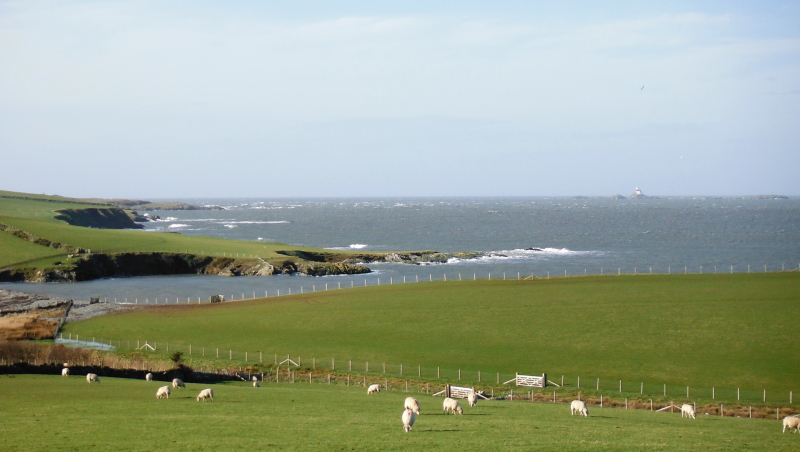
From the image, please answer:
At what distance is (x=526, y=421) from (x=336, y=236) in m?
139

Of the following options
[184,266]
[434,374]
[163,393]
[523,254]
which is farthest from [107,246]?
[163,393]

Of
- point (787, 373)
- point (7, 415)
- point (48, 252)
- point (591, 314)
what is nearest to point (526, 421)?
point (7, 415)

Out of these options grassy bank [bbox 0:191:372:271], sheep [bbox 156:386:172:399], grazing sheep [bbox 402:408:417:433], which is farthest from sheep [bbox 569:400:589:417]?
grassy bank [bbox 0:191:372:271]

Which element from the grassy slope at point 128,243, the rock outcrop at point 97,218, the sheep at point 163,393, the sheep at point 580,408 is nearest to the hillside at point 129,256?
the grassy slope at point 128,243

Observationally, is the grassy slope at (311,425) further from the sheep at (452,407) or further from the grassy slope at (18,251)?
the grassy slope at (18,251)

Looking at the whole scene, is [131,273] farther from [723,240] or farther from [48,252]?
[723,240]

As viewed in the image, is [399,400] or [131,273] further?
[131,273]

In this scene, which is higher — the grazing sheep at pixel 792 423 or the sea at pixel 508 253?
the grazing sheep at pixel 792 423

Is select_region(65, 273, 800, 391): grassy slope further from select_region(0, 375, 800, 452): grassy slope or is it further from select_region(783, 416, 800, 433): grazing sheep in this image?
select_region(783, 416, 800, 433): grazing sheep

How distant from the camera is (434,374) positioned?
38594 millimetres

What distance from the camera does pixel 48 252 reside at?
96.1 meters

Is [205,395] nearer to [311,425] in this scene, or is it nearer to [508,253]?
[311,425]

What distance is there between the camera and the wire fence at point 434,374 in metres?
33.4

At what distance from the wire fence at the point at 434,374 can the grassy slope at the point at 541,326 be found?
1.13 metres
